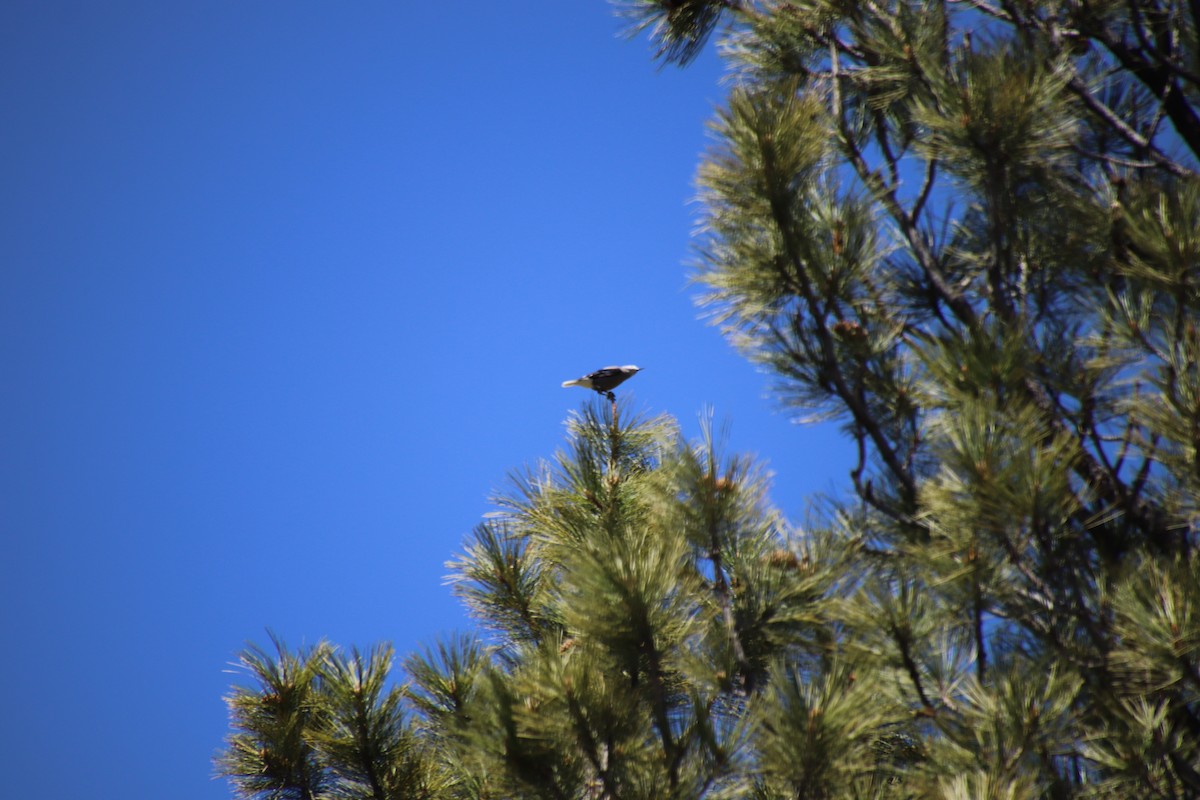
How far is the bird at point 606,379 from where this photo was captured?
11.2 feet

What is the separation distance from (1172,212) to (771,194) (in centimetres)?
90

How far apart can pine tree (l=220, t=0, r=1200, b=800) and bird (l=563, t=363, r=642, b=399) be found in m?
0.28

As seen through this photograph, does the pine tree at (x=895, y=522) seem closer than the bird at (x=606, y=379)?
Yes

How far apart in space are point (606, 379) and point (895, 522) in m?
1.15

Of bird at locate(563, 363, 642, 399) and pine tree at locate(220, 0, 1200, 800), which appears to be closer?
pine tree at locate(220, 0, 1200, 800)

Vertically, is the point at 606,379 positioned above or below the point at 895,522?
above

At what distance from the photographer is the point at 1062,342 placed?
8.18ft

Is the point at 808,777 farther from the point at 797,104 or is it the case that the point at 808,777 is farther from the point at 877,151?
the point at 877,151

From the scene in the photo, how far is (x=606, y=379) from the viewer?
341cm

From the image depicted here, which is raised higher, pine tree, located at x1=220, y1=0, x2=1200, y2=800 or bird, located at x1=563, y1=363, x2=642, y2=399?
bird, located at x1=563, y1=363, x2=642, y2=399

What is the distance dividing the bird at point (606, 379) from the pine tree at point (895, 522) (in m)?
0.28

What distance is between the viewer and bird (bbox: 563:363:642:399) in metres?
3.40

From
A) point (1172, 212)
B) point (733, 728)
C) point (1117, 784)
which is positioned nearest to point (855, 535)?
point (733, 728)

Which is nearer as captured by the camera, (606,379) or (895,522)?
(895,522)
